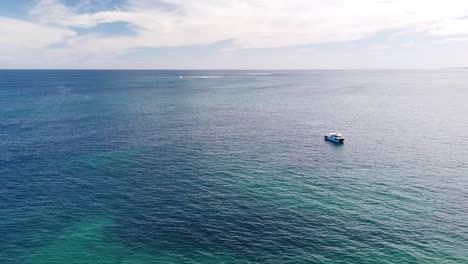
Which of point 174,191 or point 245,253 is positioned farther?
point 174,191

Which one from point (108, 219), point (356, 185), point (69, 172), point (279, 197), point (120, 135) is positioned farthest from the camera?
point (120, 135)

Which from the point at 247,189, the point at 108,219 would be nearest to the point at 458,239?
the point at 247,189

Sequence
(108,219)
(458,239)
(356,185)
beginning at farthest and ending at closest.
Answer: (356,185) < (108,219) < (458,239)

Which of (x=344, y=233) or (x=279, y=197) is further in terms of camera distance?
(x=279, y=197)

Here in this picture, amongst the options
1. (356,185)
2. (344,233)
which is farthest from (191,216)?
(356,185)

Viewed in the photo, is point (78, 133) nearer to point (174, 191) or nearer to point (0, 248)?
point (174, 191)

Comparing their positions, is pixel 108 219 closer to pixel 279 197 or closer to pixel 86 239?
pixel 86 239

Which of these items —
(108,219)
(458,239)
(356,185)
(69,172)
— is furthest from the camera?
(69,172)

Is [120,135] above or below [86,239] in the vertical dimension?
above

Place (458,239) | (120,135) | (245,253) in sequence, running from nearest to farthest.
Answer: (245,253) < (458,239) < (120,135)
